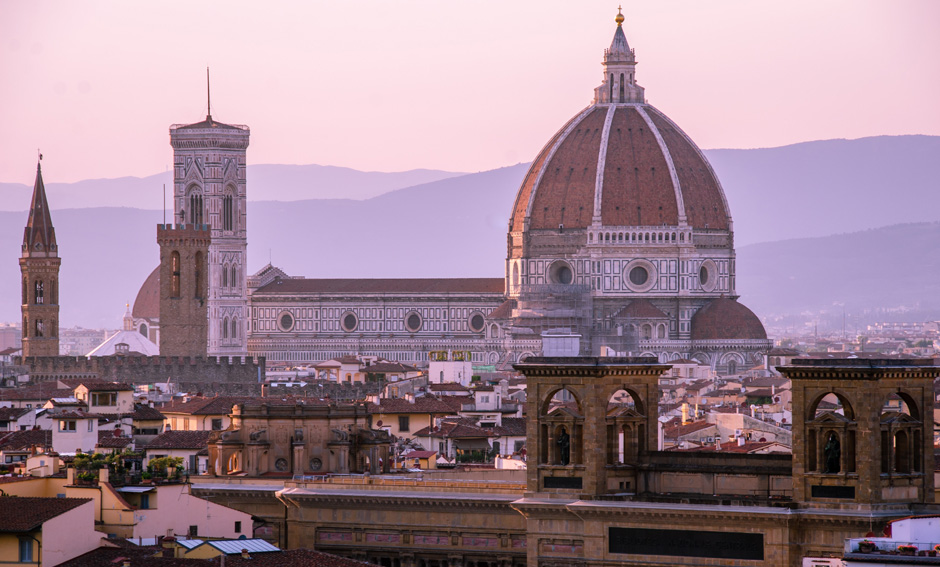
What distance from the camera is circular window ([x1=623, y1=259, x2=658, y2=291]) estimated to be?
174375 mm

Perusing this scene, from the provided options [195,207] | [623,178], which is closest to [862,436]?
[195,207]

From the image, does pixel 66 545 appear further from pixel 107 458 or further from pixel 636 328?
pixel 636 328

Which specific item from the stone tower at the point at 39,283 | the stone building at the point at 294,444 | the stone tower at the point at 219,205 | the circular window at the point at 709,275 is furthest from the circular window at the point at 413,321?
the stone building at the point at 294,444

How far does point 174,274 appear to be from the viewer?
147 meters

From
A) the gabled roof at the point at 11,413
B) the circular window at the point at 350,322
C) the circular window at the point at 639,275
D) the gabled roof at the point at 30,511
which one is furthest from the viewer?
the circular window at the point at 350,322

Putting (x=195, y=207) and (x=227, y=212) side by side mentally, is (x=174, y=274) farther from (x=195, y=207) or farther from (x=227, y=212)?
(x=227, y=212)

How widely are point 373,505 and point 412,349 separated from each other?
455ft

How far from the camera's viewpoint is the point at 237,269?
566 feet

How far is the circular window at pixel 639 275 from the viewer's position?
174m

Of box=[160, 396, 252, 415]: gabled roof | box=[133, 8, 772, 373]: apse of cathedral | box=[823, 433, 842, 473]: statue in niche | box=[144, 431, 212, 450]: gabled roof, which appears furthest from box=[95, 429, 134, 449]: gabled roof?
box=[133, 8, 772, 373]: apse of cathedral

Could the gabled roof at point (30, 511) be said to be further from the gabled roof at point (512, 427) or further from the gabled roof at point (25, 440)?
the gabled roof at point (512, 427)

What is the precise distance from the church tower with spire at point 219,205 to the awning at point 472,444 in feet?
337

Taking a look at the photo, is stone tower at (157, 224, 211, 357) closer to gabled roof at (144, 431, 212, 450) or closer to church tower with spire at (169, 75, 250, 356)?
church tower with spire at (169, 75, 250, 356)

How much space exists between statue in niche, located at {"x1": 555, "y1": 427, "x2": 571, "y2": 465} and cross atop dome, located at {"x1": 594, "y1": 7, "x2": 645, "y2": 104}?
469 feet
